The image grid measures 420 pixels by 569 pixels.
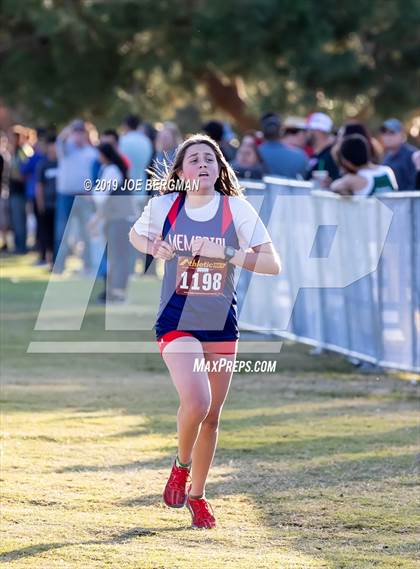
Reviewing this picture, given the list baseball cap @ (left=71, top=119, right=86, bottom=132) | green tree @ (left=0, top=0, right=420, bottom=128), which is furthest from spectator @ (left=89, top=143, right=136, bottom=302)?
green tree @ (left=0, top=0, right=420, bottom=128)

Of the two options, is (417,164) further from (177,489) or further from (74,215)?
(74,215)

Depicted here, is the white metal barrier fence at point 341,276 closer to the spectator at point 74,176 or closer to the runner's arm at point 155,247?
the runner's arm at point 155,247

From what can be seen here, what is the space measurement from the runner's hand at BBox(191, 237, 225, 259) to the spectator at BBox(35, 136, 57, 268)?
14.9m

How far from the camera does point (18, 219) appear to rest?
2452 cm

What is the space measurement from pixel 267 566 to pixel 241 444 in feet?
9.87

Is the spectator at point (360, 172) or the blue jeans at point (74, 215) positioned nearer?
the spectator at point (360, 172)

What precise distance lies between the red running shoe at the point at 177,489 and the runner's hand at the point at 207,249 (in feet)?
3.48

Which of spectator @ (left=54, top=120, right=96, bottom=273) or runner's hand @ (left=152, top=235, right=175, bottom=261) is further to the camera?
spectator @ (left=54, top=120, right=96, bottom=273)

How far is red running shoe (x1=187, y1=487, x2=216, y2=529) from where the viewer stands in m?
6.89

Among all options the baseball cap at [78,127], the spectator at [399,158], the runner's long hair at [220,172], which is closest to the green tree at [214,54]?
the baseball cap at [78,127]

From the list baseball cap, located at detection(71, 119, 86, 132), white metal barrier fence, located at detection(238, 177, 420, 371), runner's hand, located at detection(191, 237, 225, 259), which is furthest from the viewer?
baseball cap, located at detection(71, 119, 86, 132)

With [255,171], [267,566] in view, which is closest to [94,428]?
[267,566]

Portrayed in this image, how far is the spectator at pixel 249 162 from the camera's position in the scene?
50.0 ft

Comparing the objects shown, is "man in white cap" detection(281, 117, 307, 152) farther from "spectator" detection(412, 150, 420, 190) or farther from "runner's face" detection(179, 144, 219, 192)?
"runner's face" detection(179, 144, 219, 192)
